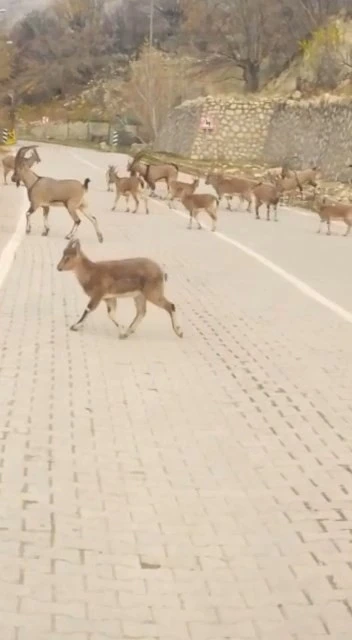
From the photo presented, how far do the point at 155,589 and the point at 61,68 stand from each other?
108154 mm

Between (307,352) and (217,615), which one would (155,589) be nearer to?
(217,615)

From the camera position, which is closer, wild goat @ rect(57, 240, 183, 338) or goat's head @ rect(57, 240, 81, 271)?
wild goat @ rect(57, 240, 183, 338)

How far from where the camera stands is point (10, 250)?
65.6 feet

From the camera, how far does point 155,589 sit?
5949mm

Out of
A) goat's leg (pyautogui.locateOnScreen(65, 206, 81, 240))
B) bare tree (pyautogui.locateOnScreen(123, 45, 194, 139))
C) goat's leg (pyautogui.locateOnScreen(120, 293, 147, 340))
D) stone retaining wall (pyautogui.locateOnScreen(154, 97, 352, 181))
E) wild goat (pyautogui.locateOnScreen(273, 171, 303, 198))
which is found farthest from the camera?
bare tree (pyautogui.locateOnScreen(123, 45, 194, 139))

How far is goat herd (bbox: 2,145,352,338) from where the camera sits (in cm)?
1213

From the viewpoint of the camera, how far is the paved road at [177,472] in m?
5.78

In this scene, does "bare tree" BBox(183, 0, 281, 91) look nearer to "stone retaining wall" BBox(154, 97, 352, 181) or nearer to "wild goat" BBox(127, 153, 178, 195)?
"stone retaining wall" BBox(154, 97, 352, 181)

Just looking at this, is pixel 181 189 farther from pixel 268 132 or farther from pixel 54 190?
pixel 268 132

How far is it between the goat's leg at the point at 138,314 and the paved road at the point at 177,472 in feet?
0.45

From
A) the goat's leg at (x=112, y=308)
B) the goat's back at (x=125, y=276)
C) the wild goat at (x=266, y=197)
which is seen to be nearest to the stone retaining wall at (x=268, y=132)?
the wild goat at (x=266, y=197)

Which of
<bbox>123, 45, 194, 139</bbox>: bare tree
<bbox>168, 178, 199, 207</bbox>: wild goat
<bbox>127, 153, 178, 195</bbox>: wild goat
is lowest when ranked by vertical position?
<bbox>123, 45, 194, 139</bbox>: bare tree

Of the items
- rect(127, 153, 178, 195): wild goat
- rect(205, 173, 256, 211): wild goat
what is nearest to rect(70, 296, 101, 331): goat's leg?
rect(205, 173, 256, 211): wild goat

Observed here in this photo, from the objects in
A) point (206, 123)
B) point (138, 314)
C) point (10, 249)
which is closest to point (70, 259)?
point (138, 314)
